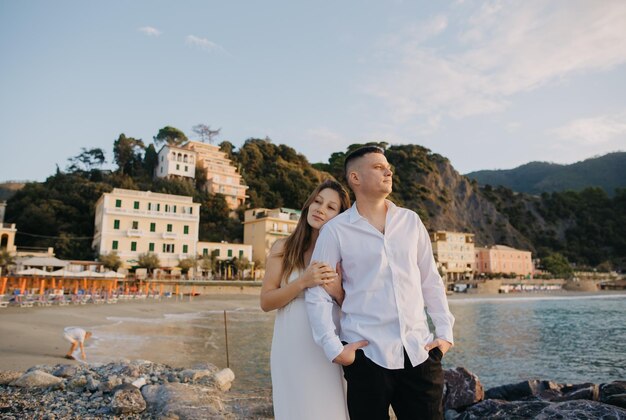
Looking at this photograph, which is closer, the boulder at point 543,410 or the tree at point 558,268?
the boulder at point 543,410

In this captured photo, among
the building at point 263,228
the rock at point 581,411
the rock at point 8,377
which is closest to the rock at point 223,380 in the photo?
the rock at point 8,377

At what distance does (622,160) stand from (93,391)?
6921 inches

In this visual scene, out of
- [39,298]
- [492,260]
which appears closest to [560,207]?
[492,260]

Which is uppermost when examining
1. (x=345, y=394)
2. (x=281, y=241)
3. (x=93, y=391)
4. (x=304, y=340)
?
(x=281, y=241)

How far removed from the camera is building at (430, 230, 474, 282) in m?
63.7

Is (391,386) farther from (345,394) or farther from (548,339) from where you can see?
(548,339)

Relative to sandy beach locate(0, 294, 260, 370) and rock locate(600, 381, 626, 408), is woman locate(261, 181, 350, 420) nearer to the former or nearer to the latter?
rock locate(600, 381, 626, 408)

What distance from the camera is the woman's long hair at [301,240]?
233 cm

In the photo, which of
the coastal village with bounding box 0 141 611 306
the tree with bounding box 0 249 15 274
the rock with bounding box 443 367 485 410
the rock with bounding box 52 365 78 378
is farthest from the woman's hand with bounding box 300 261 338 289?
the tree with bounding box 0 249 15 274

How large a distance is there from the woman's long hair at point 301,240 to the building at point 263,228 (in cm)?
3778

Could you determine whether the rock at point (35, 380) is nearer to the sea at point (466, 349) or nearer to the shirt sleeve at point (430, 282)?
the sea at point (466, 349)

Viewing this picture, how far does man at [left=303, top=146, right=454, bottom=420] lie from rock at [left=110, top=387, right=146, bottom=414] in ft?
11.0

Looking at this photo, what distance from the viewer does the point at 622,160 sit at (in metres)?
142

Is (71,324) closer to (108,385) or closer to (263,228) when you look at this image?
(108,385)
